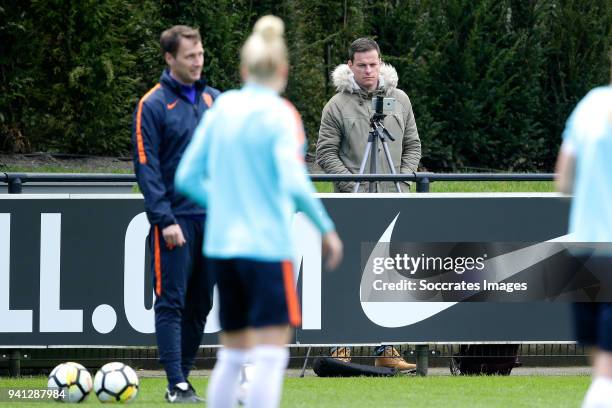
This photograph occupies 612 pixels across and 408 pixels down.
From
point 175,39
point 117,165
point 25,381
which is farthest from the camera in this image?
point 117,165

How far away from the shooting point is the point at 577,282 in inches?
389

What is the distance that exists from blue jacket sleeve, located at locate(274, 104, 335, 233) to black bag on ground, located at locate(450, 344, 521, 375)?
17.2ft

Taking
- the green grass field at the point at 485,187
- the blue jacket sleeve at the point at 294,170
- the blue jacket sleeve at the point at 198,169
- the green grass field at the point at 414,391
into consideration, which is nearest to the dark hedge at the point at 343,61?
the green grass field at the point at 485,187

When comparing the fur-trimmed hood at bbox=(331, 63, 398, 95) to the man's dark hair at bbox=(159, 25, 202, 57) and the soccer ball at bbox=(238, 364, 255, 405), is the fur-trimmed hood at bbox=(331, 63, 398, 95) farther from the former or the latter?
the soccer ball at bbox=(238, 364, 255, 405)

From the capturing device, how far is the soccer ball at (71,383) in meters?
8.05

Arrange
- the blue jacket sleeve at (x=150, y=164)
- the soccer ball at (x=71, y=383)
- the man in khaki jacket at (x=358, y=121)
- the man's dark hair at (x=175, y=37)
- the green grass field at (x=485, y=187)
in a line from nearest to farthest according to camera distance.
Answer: the blue jacket sleeve at (x=150, y=164) < the man's dark hair at (x=175, y=37) < the soccer ball at (x=71, y=383) < the man in khaki jacket at (x=358, y=121) < the green grass field at (x=485, y=187)

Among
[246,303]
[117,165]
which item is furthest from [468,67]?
[246,303]

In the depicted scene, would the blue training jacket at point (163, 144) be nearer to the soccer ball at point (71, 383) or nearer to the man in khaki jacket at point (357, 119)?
the soccer ball at point (71, 383)

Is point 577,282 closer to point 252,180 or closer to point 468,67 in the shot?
point 252,180

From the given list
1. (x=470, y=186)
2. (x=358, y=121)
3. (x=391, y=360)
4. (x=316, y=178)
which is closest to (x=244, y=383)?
(x=391, y=360)

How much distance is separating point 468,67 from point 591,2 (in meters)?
3.05

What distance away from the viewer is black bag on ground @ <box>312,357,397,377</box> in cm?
982

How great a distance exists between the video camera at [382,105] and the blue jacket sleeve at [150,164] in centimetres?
309

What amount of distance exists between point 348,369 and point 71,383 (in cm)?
253
